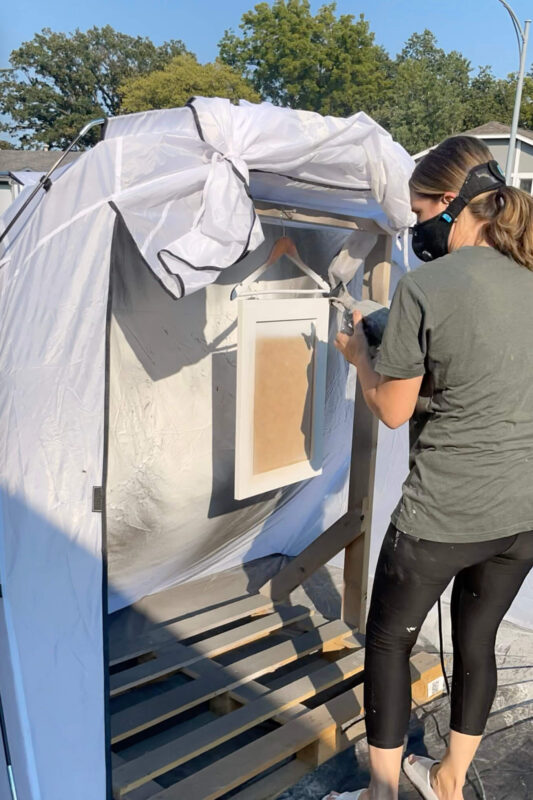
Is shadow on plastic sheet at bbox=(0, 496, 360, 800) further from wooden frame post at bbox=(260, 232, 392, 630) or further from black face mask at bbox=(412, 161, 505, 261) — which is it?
wooden frame post at bbox=(260, 232, 392, 630)

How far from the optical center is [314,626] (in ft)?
9.39

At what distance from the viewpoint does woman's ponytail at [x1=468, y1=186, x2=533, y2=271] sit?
1338 mm

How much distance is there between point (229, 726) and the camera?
6.99ft

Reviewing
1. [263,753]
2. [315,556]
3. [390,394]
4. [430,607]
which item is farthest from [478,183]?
[315,556]

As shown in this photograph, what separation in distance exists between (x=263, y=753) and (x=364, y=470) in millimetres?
1084

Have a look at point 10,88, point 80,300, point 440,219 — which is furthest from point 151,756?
→ point 10,88

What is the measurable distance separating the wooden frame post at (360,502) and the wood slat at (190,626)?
0.35 m

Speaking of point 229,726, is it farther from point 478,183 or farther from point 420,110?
point 420,110

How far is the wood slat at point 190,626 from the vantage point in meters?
2.55

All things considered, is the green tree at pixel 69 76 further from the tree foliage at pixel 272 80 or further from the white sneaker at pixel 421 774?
the white sneaker at pixel 421 774

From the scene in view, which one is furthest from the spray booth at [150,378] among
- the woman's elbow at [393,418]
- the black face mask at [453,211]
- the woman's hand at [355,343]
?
the woman's elbow at [393,418]

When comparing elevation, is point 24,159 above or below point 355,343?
above

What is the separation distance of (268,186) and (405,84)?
111ft

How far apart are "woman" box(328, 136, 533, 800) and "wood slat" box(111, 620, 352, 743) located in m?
0.90
